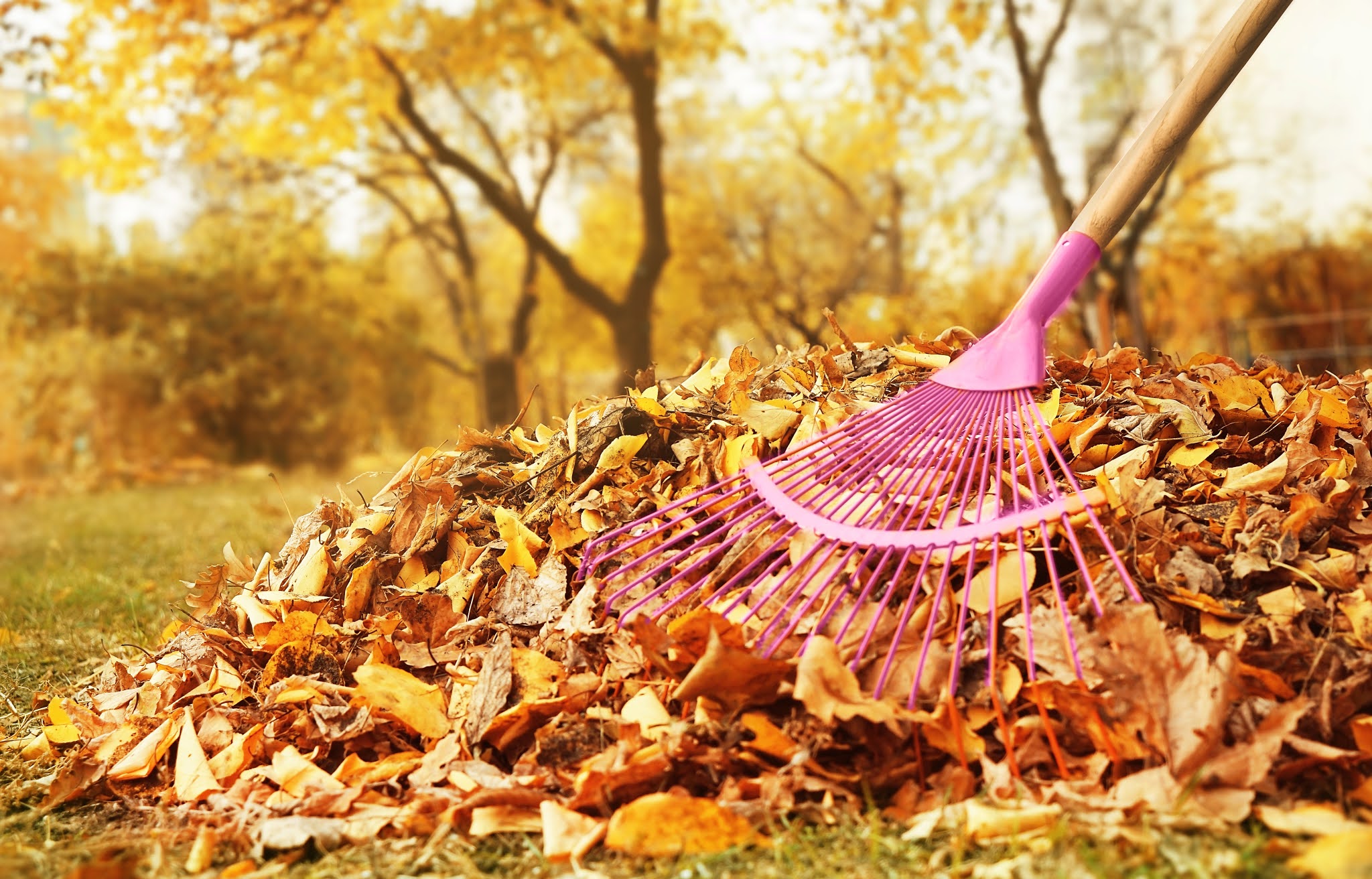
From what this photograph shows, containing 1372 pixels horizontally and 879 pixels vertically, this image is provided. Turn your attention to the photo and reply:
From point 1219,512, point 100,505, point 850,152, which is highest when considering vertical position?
point 850,152

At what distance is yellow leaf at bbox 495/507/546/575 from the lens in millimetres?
1763

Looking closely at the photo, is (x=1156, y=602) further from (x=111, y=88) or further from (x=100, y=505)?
(x=111, y=88)

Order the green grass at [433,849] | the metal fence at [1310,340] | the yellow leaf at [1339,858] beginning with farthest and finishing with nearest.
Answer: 1. the metal fence at [1310,340]
2. the green grass at [433,849]
3. the yellow leaf at [1339,858]

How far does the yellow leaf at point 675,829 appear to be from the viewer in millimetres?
1194

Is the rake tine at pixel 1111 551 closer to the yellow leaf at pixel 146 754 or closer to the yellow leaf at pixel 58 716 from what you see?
the yellow leaf at pixel 146 754

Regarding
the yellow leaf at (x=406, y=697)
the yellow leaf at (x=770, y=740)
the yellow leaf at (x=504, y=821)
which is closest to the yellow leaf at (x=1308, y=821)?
the yellow leaf at (x=770, y=740)

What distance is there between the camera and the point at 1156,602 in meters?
1.38

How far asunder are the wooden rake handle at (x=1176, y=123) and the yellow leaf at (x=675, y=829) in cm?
123

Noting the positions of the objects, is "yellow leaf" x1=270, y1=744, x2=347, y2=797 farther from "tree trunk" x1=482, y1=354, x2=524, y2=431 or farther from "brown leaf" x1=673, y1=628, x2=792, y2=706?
"tree trunk" x1=482, y1=354, x2=524, y2=431

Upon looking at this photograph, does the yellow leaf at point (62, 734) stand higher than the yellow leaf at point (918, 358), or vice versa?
the yellow leaf at point (918, 358)

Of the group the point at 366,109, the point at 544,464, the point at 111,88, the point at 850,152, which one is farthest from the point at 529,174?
the point at 544,464

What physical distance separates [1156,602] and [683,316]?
562 inches

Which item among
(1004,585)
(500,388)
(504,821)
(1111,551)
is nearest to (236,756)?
(504,821)

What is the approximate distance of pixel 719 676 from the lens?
51.8 inches
